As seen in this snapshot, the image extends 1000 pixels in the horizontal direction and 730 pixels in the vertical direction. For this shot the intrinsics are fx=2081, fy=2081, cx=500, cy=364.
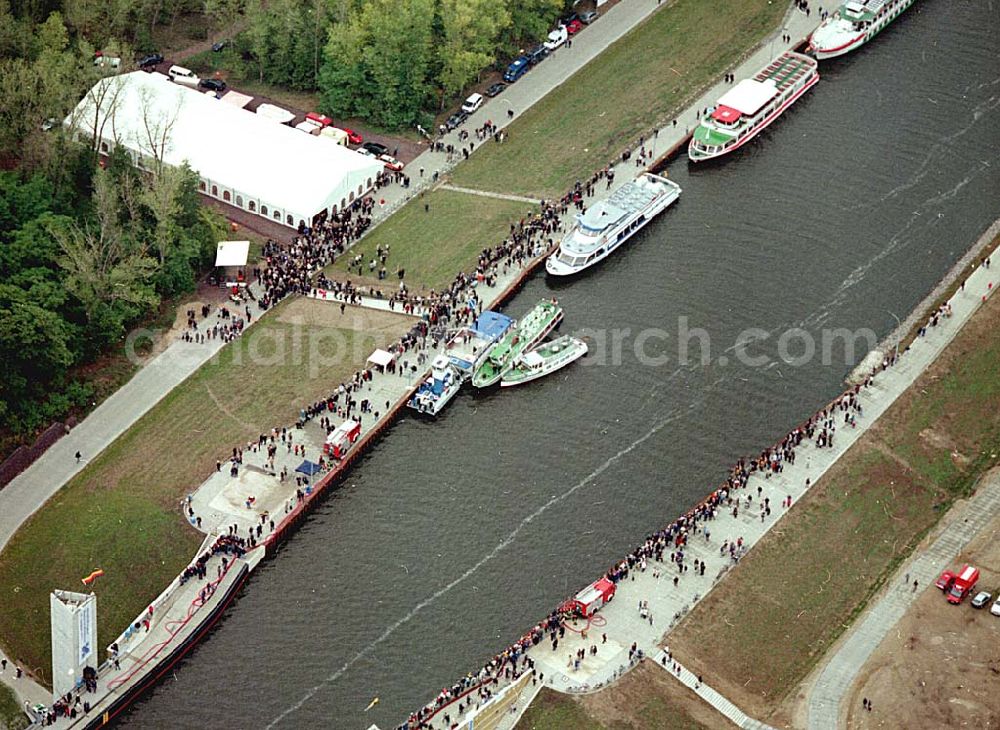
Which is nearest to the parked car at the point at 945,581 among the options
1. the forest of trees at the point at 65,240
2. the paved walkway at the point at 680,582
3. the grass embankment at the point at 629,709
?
the paved walkway at the point at 680,582

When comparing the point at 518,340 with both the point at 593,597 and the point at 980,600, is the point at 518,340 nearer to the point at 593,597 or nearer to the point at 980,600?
the point at 593,597

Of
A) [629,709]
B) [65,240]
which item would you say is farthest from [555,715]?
[65,240]

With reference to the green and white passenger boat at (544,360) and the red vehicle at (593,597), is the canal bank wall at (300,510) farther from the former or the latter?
the red vehicle at (593,597)

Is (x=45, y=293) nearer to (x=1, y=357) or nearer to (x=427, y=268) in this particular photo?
(x=1, y=357)

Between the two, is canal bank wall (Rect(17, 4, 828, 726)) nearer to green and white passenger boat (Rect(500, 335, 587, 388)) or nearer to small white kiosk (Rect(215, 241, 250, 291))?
green and white passenger boat (Rect(500, 335, 587, 388))

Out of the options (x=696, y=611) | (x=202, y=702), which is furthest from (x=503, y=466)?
(x=202, y=702)

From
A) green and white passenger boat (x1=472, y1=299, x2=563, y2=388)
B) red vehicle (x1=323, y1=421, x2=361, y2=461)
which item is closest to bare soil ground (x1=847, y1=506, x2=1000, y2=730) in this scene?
green and white passenger boat (x1=472, y1=299, x2=563, y2=388)
